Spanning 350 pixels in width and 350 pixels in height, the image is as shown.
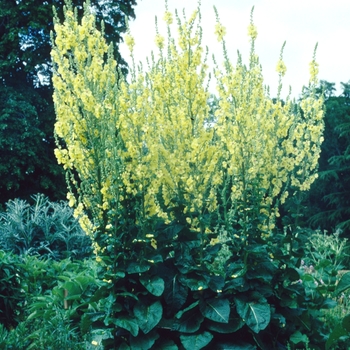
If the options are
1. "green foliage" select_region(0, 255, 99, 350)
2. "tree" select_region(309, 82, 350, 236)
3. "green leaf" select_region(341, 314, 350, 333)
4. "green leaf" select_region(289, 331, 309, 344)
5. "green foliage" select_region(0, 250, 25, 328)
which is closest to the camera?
"green leaf" select_region(341, 314, 350, 333)

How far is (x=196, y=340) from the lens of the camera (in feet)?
10.2

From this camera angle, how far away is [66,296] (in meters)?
4.43

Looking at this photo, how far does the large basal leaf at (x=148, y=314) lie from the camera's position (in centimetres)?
307

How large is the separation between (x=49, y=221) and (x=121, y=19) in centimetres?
1098

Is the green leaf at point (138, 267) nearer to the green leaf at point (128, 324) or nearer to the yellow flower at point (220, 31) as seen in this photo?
the green leaf at point (128, 324)

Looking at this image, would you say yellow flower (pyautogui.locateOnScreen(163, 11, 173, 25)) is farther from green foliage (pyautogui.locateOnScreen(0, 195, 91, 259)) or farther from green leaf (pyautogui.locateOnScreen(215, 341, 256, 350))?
green foliage (pyautogui.locateOnScreen(0, 195, 91, 259))

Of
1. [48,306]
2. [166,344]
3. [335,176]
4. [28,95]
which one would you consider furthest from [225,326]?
[335,176]

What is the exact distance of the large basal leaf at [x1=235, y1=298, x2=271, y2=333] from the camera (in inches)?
121

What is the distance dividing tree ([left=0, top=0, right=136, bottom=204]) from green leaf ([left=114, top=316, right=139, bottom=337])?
1064 centimetres

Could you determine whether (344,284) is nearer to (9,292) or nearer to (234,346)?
(234,346)

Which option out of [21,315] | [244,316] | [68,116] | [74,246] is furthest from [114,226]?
[74,246]

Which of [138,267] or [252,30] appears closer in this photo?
[138,267]

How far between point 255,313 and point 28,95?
13.5 m

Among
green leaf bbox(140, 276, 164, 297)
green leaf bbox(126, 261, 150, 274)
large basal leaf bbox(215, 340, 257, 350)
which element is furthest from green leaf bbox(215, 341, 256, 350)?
green leaf bbox(126, 261, 150, 274)
